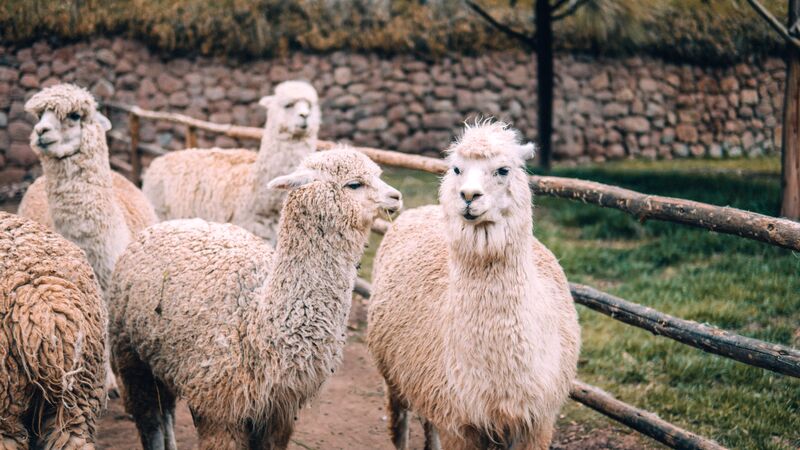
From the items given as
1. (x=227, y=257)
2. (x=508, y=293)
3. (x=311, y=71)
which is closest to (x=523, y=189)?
(x=508, y=293)

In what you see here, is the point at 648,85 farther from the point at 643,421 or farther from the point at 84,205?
the point at 84,205

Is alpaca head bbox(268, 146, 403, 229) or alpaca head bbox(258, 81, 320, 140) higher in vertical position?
alpaca head bbox(258, 81, 320, 140)

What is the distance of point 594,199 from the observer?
3.83 metres

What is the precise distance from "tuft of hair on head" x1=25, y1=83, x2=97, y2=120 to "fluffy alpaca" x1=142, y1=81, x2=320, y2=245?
1474 millimetres

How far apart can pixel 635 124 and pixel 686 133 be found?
38.8 inches

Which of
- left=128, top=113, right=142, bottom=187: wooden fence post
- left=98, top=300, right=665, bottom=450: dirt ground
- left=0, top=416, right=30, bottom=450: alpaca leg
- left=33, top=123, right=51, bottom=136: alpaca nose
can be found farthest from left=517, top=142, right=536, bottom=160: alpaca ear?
left=128, top=113, right=142, bottom=187: wooden fence post

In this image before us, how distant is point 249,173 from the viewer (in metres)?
5.82

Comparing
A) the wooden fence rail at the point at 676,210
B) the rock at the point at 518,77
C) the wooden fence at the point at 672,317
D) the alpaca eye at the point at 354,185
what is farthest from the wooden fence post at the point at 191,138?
A: the rock at the point at 518,77

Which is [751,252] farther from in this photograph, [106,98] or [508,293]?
[106,98]

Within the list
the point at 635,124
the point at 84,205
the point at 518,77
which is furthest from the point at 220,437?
the point at 635,124

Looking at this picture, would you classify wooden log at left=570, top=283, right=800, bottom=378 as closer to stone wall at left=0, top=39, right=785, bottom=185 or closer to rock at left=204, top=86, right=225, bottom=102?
stone wall at left=0, top=39, right=785, bottom=185

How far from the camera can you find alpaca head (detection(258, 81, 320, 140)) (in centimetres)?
551

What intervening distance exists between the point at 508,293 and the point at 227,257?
1224mm

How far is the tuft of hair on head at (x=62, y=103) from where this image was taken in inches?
162
